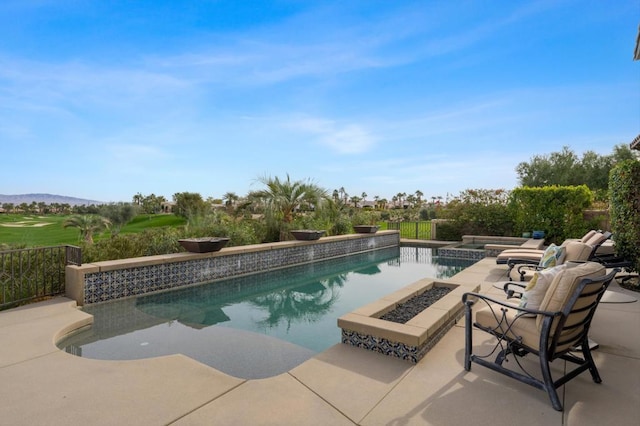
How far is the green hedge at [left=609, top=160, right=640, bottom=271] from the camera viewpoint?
5746 mm

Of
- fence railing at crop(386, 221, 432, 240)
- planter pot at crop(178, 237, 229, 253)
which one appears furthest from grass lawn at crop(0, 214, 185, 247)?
planter pot at crop(178, 237, 229, 253)

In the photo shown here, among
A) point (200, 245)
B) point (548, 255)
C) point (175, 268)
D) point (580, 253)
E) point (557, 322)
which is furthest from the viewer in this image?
point (200, 245)

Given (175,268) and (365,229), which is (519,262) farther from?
(175,268)

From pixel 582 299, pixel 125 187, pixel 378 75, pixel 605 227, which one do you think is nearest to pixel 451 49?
pixel 378 75

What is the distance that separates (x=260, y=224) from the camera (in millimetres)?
10125

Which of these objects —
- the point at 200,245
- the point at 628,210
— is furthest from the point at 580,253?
the point at 200,245

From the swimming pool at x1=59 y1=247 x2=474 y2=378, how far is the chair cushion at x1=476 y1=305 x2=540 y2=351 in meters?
1.83

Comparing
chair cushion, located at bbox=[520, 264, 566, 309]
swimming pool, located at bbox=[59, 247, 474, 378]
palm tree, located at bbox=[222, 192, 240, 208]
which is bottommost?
swimming pool, located at bbox=[59, 247, 474, 378]

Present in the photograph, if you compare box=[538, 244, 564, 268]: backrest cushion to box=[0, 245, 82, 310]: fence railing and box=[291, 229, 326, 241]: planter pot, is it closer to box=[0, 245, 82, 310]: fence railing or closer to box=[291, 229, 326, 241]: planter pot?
box=[291, 229, 326, 241]: planter pot

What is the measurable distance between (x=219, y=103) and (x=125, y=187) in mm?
10849

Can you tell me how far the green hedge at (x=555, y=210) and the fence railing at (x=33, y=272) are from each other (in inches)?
551

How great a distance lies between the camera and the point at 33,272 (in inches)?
204

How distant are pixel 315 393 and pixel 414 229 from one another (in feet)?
49.6

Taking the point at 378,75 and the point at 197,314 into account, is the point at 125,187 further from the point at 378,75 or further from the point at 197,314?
the point at 197,314
